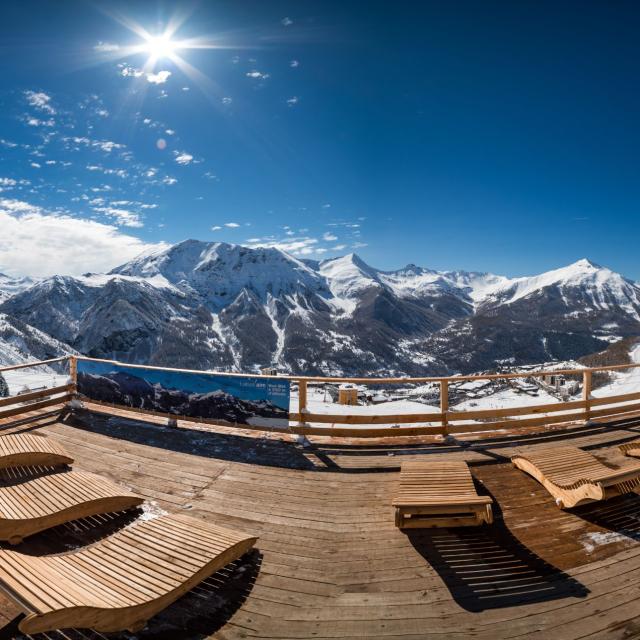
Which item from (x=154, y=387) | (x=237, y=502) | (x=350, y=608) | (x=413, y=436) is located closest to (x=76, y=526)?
(x=237, y=502)

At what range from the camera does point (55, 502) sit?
5172 millimetres

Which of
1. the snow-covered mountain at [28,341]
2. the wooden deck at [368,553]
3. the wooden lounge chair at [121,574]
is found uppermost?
the wooden lounge chair at [121,574]

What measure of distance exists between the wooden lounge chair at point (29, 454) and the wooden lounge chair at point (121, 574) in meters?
3.18

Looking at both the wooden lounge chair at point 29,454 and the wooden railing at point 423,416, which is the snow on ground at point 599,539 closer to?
the wooden railing at point 423,416

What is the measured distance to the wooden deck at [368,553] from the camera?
3.74 meters

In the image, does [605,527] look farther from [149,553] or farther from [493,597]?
[149,553]

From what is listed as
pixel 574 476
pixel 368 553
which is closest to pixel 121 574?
pixel 368 553

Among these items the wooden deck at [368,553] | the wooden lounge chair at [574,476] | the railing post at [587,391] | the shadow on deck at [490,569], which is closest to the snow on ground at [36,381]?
the wooden deck at [368,553]

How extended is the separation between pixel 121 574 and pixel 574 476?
617cm

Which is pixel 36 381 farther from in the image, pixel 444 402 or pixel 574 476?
pixel 574 476

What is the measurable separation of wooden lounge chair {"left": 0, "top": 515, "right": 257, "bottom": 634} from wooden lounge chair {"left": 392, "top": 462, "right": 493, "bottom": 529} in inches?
79.7

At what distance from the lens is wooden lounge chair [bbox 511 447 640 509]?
5.44m

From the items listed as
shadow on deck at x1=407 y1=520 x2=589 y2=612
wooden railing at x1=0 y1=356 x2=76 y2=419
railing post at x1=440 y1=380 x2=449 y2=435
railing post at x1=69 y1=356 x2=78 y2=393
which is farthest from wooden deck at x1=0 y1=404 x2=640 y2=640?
railing post at x1=69 y1=356 x2=78 y2=393

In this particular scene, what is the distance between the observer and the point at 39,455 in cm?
676
